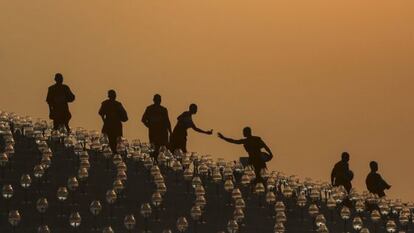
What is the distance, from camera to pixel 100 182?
1313 inches

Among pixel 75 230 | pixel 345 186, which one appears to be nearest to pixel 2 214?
pixel 75 230

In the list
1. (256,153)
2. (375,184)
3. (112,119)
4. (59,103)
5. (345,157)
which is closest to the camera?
(256,153)

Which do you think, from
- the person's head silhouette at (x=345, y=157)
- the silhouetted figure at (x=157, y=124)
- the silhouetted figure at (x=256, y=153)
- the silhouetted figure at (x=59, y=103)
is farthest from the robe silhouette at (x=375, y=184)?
the silhouetted figure at (x=59, y=103)

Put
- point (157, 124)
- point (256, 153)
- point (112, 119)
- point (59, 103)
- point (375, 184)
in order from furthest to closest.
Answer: point (375, 184) < point (157, 124) < point (59, 103) < point (112, 119) < point (256, 153)

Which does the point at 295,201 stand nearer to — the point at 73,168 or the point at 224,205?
the point at 224,205

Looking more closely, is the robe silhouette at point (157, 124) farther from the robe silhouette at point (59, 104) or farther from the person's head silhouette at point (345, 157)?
the person's head silhouette at point (345, 157)

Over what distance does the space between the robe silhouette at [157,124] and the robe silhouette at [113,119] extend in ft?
2.19

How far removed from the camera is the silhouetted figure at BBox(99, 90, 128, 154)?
36.2 metres

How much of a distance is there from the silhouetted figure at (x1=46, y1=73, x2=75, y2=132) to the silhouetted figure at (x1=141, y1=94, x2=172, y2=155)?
1.45 meters

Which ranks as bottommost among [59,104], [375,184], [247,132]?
[375,184]

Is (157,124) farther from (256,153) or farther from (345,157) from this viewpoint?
(345,157)

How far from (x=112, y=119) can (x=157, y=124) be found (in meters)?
0.95

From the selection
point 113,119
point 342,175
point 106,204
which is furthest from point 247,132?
point 106,204

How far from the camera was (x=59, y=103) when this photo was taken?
36844mm
